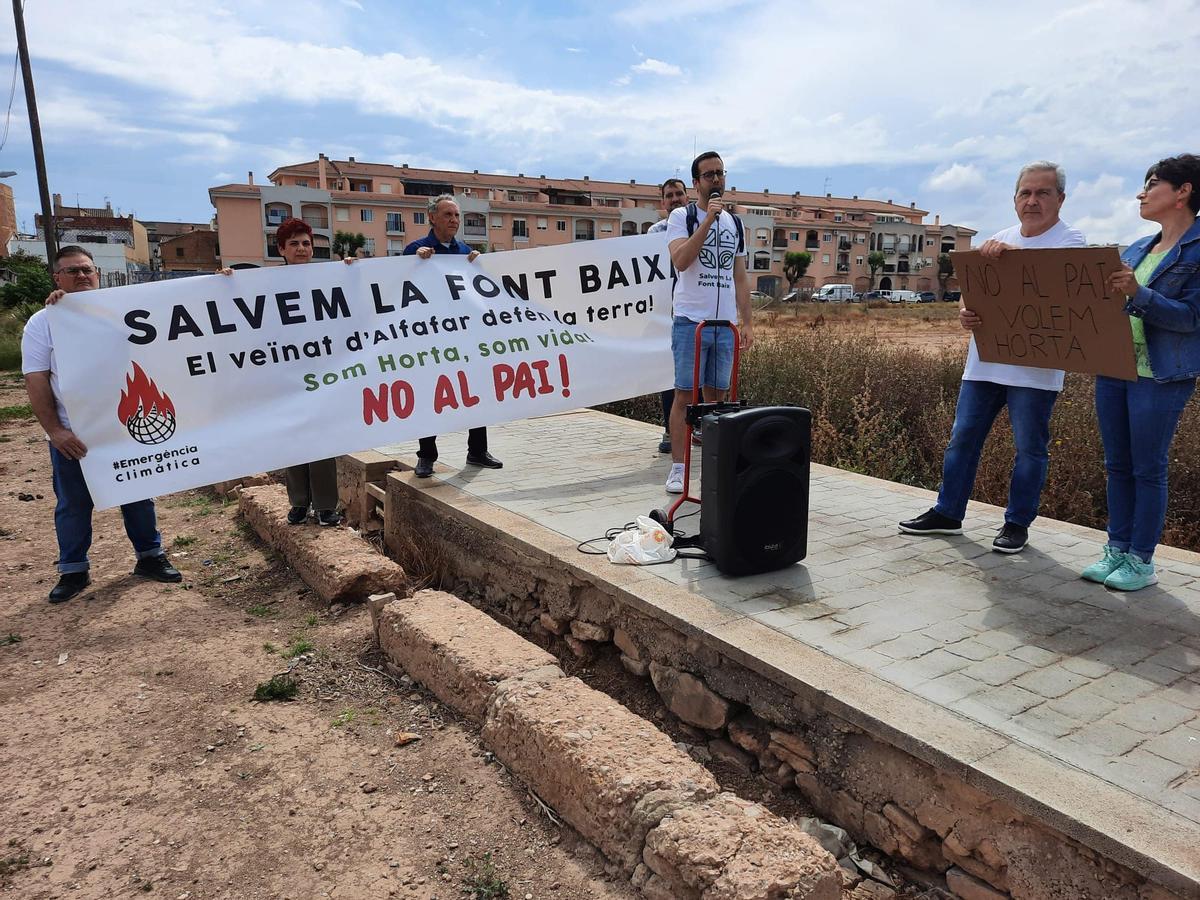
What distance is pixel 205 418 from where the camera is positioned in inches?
206

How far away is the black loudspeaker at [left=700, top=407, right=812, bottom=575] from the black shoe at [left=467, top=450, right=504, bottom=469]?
8.90 feet

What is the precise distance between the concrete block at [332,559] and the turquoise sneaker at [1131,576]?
3908mm

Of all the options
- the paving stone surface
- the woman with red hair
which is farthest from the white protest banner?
the paving stone surface

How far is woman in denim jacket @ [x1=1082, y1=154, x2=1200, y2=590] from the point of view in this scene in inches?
139

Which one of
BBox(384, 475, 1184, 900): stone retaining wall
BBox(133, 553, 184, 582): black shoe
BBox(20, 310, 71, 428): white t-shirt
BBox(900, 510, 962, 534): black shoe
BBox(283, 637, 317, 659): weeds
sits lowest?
BBox(283, 637, 317, 659): weeds

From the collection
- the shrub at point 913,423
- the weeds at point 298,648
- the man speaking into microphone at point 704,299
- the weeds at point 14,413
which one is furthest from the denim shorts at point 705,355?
the weeds at point 14,413

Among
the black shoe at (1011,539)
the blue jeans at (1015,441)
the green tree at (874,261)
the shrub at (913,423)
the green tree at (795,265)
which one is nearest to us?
the blue jeans at (1015,441)

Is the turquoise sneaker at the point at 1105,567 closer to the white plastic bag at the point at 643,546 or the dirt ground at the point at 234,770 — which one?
the white plastic bag at the point at 643,546

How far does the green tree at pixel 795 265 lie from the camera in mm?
85000

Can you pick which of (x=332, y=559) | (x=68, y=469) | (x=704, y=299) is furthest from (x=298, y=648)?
(x=704, y=299)

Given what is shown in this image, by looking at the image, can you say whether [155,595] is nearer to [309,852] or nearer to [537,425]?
[309,852]

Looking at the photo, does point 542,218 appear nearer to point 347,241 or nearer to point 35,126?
point 347,241

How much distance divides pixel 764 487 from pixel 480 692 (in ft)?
5.31

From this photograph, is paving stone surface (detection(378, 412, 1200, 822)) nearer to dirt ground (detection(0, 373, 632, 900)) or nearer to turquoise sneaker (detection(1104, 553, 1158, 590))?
turquoise sneaker (detection(1104, 553, 1158, 590))
